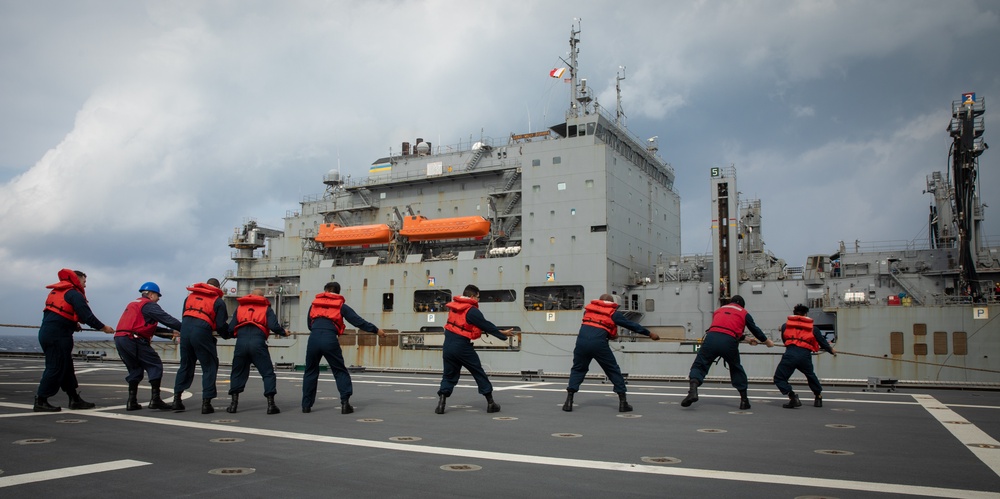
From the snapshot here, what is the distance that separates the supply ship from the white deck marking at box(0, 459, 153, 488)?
12.7 m

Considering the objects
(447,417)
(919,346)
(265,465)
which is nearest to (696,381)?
(447,417)

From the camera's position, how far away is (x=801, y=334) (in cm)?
877

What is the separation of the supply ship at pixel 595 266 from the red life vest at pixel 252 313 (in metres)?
9.73

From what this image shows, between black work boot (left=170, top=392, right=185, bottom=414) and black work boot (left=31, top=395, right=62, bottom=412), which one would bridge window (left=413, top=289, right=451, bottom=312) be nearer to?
black work boot (left=170, top=392, right=185, bottom=414)

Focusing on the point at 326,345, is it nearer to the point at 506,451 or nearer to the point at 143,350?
the point at 143,350

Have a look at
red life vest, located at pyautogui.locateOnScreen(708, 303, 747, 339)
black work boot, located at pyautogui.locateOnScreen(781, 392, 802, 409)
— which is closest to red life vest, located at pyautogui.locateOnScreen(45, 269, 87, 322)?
red life vest, located at pyautogui.locateOnScreen(708, 303, 747, 339)

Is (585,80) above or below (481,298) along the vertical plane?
above

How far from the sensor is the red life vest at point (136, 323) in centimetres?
771

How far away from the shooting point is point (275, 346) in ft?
81.0

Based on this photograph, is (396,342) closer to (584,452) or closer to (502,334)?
(502,334)

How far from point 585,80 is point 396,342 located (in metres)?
11.9

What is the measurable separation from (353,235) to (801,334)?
1922cm

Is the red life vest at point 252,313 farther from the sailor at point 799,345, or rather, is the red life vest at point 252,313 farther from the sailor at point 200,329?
the sailor at point 799,345

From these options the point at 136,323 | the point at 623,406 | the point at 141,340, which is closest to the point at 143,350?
the point at 141,340
